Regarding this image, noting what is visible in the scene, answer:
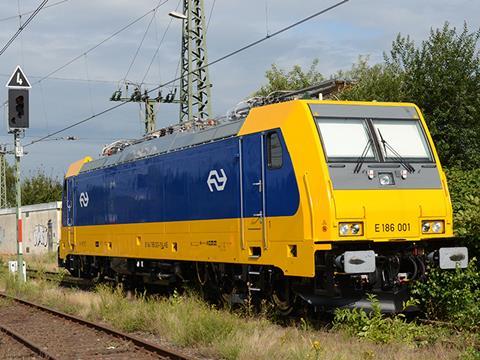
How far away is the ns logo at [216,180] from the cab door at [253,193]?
0.65 meters

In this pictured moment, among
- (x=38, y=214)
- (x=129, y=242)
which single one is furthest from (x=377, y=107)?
(x=38, y=214)

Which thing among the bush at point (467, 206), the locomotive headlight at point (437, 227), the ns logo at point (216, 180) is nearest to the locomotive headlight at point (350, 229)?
the locomotive headlight at point (437, 227)

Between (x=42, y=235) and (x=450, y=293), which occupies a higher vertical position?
(x=42, y=235)

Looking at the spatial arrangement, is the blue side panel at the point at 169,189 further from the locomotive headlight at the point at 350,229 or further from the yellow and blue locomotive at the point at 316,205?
the locomotive headlight at the point at 350,229

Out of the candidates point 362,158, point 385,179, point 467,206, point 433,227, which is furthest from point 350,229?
point 467,206

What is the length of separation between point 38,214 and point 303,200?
3457 cm

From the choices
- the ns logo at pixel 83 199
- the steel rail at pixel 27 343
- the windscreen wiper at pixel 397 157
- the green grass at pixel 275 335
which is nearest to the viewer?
the green grass at pixel 275 335

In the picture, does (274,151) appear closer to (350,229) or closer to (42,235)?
(350,229)

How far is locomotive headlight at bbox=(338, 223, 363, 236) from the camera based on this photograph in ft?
33.6

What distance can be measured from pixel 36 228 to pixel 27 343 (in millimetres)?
33313

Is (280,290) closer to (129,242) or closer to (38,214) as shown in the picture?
(129,242)

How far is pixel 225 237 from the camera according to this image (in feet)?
41.2

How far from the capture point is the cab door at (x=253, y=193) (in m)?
11.5

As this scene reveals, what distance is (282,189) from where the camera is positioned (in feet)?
36.1
